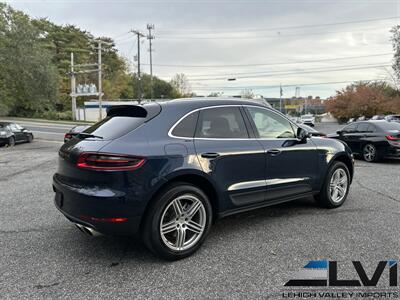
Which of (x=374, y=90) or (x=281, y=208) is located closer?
(x=281, y=208)

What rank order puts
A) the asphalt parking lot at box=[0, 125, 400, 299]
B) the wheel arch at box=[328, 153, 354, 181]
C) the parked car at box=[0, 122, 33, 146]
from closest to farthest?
the asphalt parking lot at box=[0, 125, 400, 299]
the wheel arch at box=[328, 153, 354, 181]
the parked car at box=[0, 122, 33, 146]

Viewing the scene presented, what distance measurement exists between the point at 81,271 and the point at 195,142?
1.72 metres

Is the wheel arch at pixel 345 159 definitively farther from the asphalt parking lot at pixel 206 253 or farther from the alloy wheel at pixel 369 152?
the alloy wheel at pixel 369 152

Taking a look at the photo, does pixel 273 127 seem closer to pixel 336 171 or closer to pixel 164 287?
pixel 336 171

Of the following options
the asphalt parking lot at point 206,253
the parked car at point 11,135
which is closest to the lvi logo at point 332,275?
the asphalt parking lot at point 206,253

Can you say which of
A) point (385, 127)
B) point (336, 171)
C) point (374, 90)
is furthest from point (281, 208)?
point (374, 90)

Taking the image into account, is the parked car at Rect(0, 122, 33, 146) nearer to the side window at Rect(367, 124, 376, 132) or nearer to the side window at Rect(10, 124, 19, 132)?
the side window at Rect(10, 124, 19, 132)

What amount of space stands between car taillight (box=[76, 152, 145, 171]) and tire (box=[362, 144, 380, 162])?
941 cm

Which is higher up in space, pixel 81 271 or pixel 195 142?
pixel 195 142

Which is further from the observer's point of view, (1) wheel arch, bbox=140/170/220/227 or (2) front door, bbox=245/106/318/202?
(2) front door, bbox=245/106/318/202

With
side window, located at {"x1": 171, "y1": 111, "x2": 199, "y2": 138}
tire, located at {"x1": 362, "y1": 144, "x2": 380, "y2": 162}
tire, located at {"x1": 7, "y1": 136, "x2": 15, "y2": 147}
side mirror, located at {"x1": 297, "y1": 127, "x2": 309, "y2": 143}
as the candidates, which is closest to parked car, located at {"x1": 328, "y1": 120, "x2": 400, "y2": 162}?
tire, located at {"x1": 362, "y1": 144, "x2": 380, "y2": 162}

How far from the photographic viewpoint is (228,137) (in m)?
3.94

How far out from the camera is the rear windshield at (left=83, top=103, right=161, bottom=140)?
347 centimetres

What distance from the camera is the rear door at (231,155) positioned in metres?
3.70
